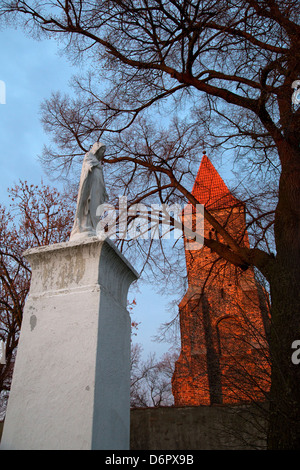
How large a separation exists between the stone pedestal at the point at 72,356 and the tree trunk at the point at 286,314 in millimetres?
2045

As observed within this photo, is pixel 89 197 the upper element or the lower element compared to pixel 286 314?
upper

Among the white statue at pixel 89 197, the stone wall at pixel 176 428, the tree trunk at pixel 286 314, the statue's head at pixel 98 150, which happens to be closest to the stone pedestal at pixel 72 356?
the white statue at pixel 89 197

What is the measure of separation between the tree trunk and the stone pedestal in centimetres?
205

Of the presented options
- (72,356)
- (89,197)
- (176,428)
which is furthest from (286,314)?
(176,428)

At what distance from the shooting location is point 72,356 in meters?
2.53

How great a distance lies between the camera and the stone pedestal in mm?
2352

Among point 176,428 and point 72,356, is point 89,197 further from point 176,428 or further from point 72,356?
point 176,428

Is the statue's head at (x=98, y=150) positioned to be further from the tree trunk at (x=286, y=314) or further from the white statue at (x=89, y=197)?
the tree trunk at (x=286, y=314)

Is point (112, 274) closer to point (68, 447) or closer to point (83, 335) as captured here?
point (83, 335)

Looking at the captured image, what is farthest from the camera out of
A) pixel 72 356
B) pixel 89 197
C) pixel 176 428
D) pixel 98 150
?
pixel 176 428

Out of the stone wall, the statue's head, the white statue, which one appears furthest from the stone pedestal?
the stone wall

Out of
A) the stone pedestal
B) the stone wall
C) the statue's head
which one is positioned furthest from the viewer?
the stone wall

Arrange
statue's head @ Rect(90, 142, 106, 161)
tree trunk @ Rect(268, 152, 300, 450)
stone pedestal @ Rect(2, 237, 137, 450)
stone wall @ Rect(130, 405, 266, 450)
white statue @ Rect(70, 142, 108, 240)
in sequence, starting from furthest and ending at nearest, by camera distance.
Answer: stone wall @ Rect(130, 405, 266, 450), tree trunk @ Rect(268, 152, 300, 450), statue's head @ Rect(90, 142, 106, 161), white statue @ Rect(70, 142, 108, 240), stone pedestal @ Rect(2, 237, 137, 450)

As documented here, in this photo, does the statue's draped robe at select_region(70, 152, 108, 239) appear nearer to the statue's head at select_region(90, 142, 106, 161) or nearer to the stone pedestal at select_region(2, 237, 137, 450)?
the statue's head at select_region(90, 142, 106, 161)
